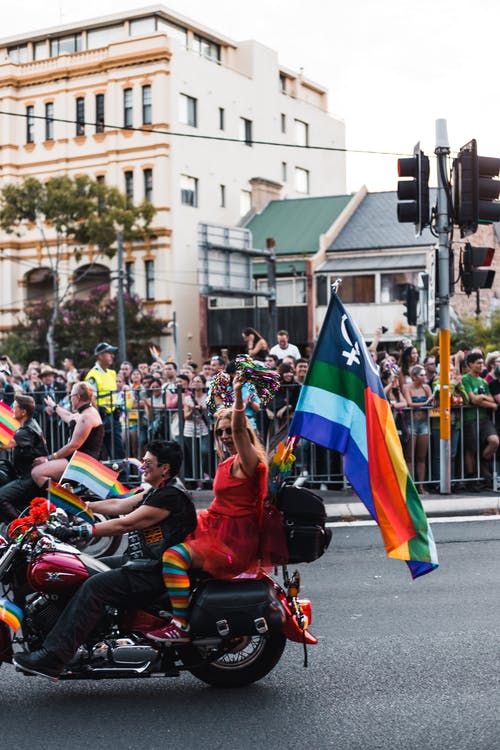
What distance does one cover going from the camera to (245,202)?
5803cm

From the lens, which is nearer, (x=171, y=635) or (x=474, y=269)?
(x=171, y=635)

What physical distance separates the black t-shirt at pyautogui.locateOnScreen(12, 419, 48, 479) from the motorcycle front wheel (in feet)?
14.5

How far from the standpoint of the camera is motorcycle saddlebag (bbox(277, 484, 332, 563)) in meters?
5.61

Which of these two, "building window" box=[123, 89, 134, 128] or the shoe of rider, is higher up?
"building window" box=[123, 89, 134, 128]

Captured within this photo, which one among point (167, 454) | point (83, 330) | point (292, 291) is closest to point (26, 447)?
point (167, 454)

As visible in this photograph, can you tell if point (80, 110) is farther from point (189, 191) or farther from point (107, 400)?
point (107, 400)

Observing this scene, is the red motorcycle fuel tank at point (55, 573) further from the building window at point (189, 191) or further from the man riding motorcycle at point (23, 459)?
the building window at point (189, 191)

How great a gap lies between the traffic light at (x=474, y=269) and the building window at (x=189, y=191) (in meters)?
41.6

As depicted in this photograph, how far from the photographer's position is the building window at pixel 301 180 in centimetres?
6425

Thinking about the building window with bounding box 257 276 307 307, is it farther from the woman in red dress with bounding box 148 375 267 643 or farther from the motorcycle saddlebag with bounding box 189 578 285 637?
the motorcycle saddlebag with bounding box 189 578 285 637

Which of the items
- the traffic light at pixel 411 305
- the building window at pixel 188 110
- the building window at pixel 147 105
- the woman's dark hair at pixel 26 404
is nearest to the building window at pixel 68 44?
the building window at pixel 147 105

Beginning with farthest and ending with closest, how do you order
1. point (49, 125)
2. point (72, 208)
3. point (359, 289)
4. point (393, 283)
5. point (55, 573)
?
point (49, 125), point (359, 289), point (393, 283), point (72, 208), point (55, 573)

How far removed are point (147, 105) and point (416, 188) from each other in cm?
4244

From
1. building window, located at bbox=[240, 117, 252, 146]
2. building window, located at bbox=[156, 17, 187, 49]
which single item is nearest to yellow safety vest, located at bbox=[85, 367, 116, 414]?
building window, located at bbox=[156, 17, 187, 49]
